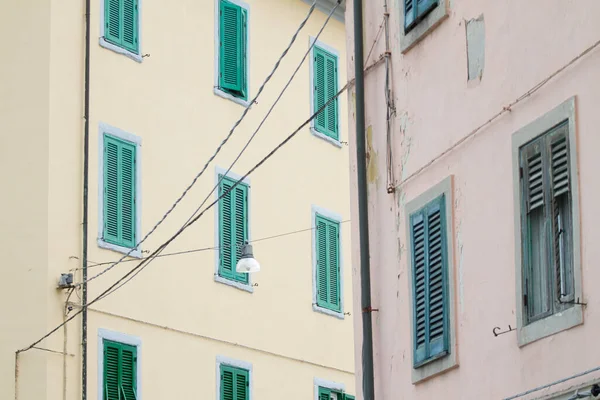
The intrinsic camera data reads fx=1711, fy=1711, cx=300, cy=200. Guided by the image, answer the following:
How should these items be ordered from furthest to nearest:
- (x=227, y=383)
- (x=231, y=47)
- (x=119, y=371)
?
(x=231, y=47), (x=227, y=383), (x=119, y=371)

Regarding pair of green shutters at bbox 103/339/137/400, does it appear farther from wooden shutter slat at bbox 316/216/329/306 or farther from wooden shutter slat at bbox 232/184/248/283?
wooden shutter slat at bbox 316/216/329/306

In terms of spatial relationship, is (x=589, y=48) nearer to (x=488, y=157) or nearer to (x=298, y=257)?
(x=488, y=157)

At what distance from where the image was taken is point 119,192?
74.1 ft

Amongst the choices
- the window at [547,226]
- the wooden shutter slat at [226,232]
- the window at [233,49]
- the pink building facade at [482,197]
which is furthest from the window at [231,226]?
the window at [547,226]

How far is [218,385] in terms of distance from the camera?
78.4 feet

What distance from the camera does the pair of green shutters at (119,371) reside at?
22062 millimetres

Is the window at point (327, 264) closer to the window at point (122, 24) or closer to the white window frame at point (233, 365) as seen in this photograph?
the white window frame at point (233, 365)

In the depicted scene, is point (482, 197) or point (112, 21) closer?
point (482, 197)

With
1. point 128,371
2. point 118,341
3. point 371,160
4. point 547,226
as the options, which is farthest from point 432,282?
point 128,371

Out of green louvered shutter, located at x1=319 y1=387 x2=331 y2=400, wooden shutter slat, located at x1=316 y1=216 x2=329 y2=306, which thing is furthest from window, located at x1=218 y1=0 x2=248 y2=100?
green louvered shutter, located at x1=319 y1=387 x2=331 y2=400

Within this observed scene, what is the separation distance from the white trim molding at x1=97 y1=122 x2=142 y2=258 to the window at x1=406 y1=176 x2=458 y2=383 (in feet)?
27.2

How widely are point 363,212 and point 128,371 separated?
7.84 metres

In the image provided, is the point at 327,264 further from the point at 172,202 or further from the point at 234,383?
the point at 172,202

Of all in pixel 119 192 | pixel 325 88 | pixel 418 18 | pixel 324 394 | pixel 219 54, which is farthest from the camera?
pixel 325 88
